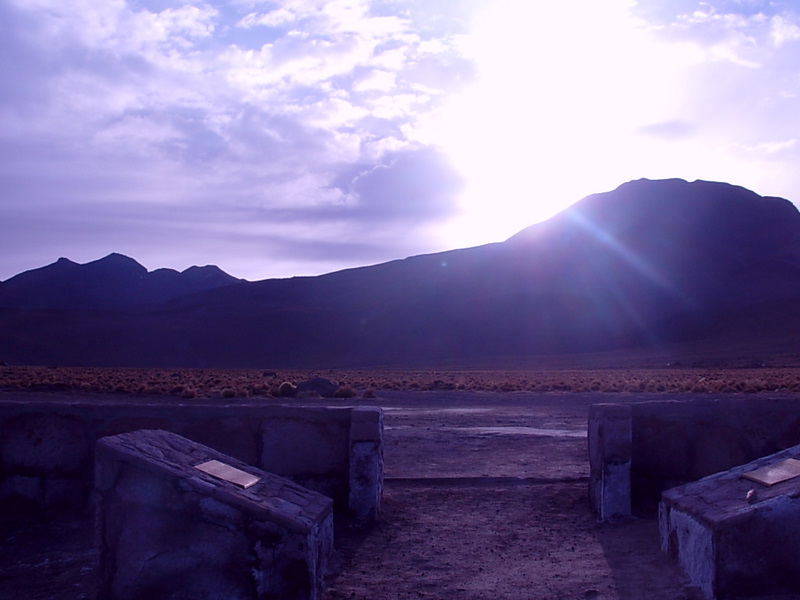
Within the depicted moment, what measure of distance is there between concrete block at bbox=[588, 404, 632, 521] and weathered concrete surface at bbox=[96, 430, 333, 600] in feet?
11.4

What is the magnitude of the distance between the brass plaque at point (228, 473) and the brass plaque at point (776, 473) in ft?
12.8

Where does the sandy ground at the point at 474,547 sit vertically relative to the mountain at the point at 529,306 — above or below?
below

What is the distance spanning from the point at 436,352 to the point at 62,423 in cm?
7750

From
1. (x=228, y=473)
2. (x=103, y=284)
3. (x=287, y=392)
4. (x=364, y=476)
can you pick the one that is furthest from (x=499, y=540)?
(x=103, y=284)

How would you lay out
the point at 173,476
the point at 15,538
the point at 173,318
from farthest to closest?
the point at 173,318 → the point at 15,538 → the point at 173,476

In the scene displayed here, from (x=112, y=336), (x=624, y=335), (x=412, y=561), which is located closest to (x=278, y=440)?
(x=412, y=561)

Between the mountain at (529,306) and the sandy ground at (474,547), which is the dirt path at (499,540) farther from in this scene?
the mountain at (529,306)

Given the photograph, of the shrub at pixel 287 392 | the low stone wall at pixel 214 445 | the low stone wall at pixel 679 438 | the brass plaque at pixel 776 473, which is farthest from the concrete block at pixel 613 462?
the shrub at pixel 287 392

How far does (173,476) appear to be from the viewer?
5785mm

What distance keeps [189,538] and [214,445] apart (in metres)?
2.77

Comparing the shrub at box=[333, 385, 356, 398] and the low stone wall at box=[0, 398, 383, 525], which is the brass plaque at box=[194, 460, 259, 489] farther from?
the shrub at box=[333, 385, 356, 398]

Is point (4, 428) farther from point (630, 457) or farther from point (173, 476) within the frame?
point (630, 457)

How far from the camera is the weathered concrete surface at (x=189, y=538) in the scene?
222 inches

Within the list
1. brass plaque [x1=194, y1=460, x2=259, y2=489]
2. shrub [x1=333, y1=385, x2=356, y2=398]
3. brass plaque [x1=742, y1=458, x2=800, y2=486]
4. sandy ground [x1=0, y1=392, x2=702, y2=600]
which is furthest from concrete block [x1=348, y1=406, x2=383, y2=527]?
shrub [x1=333, y1=385, x2=356, y2=398]
